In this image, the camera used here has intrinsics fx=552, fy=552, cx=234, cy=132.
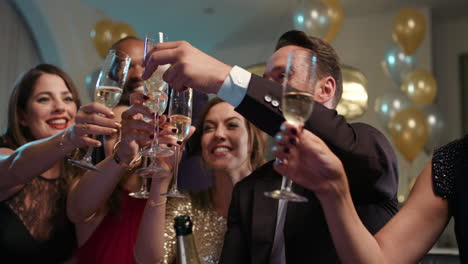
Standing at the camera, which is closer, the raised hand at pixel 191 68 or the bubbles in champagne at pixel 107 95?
the raised hand at pixel 191 68

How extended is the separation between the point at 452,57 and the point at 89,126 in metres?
5.98

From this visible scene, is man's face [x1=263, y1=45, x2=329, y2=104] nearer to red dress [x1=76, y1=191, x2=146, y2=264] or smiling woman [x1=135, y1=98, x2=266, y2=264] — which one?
smiling woman [x1=135, y1=98, x2=266, y2=264]

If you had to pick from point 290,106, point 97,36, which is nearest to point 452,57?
point 97,36

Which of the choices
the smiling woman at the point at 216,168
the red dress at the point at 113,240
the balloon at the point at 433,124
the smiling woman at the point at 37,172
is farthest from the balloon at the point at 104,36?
the balloon at the point at 433,124

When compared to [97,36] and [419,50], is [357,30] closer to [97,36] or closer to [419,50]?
[419,50]

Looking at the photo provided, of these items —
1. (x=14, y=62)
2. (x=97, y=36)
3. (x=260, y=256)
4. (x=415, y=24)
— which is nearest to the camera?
(x=260, y=256)

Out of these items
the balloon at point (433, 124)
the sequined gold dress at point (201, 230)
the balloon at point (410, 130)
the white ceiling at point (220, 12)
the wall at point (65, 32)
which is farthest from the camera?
the white ceiling at point (220, 12)

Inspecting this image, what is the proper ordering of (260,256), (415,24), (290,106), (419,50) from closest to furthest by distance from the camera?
(290,106) < (260,256) < (415,24) < (419,50)

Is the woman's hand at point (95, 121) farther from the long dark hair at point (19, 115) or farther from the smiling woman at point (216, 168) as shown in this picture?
the long dark hair at point (19, 115)

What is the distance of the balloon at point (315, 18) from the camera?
12.7 feet

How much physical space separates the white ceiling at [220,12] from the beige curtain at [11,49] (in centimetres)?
85

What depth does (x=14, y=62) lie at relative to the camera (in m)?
5.52

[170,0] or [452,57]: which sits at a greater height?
[170,0]

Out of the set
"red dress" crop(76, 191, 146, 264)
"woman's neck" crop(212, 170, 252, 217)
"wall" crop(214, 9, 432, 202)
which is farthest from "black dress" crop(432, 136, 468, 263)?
"wall" crop(214, 9, 432, 202)
